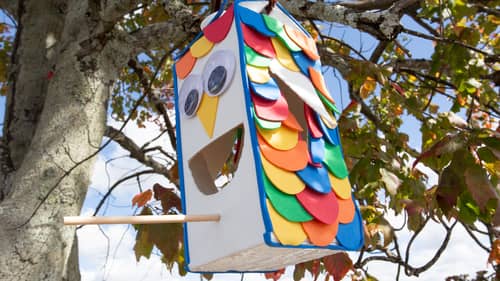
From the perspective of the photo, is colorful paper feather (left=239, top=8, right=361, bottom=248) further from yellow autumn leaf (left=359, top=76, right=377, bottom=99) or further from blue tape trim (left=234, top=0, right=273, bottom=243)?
yellow autumn leaf (left=359, top=76, right=377, bottom=99)

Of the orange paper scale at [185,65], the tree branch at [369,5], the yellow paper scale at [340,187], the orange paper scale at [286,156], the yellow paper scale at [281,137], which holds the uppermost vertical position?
the tree branch at [369,5]

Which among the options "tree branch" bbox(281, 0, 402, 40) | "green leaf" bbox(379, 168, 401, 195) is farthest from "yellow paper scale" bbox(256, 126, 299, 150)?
"green leaf" bbox(379, 168, 401, 195)

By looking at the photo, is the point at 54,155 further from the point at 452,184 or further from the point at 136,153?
the point at 452,184

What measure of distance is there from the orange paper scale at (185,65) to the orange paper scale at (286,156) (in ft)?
1.34

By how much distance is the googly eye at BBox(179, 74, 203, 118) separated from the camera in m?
1.33

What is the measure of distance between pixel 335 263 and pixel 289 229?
37.3 inches

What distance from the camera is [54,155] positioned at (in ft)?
5.87

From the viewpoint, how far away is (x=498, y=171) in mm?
1691

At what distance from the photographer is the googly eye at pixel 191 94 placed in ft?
4.36

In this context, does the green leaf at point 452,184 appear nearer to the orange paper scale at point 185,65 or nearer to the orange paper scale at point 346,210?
the orange paper scale at point 346,210

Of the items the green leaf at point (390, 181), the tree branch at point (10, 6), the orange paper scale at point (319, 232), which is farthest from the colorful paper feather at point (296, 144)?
the tree branch at point (10, 6)

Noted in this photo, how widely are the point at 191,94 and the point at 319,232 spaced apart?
525 mm

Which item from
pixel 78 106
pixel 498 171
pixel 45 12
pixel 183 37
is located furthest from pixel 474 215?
pixel 45 12

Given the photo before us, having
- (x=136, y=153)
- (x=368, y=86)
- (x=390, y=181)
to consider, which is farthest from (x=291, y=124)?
(x=136, y=153)
